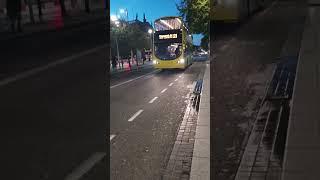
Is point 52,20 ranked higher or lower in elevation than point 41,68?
higher

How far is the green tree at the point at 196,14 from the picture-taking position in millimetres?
14406

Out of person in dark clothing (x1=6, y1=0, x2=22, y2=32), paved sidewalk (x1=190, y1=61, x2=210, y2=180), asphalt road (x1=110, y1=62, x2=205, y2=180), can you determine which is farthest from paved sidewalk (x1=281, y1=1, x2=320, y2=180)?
person in dark clothing (x1=6, y1=0, x2=22, y2=32)

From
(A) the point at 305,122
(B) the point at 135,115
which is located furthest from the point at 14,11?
(A) the point at 305,122

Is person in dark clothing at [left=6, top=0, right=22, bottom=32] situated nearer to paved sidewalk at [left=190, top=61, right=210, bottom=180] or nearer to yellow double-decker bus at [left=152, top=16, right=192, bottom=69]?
yellow double-decker bus at [left=152, top=16, right=192, bottom=69]

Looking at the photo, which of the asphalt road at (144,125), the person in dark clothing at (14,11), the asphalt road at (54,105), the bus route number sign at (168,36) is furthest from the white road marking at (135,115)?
the bus route number sign at (168,36)

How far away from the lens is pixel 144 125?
1006 cm

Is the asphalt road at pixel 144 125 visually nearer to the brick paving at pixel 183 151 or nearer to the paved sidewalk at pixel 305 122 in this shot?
the brick paving at pixel 183 151

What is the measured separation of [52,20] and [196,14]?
4.71m

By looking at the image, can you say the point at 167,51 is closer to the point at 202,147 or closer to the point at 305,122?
the point at 202,147

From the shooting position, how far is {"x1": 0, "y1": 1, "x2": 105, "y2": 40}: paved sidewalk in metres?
12.3

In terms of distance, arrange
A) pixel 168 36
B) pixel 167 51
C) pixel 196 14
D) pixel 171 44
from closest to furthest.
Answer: pixel 196 14 < pixel 168 36 < pixel 171 44 < pixel 167 51

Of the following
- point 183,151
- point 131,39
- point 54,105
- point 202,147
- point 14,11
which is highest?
point 14,11

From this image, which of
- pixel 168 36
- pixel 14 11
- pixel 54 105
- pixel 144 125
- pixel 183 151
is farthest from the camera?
pixel 168 36

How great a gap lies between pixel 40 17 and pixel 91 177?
739cm
